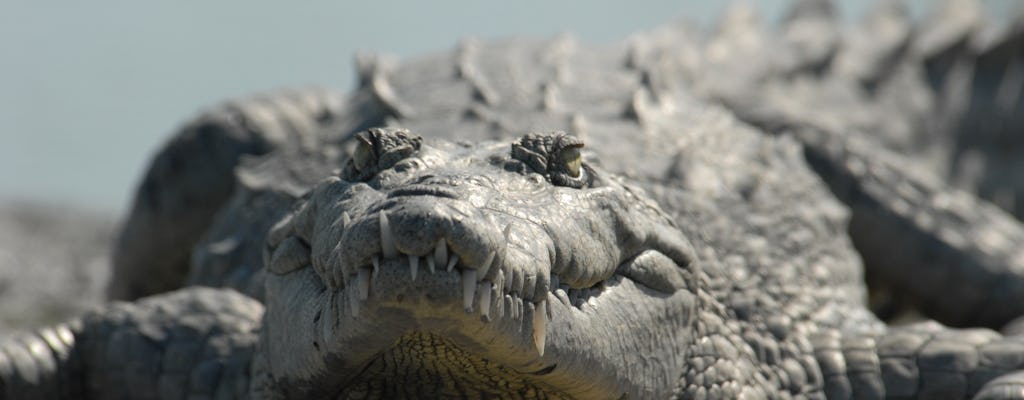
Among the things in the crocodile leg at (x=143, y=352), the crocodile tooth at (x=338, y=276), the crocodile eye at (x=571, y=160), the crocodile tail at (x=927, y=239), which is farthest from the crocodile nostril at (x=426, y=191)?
the crocodile tail at (x=927, y=239)

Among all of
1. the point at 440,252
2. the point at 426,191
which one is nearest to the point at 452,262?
the point at 440,252

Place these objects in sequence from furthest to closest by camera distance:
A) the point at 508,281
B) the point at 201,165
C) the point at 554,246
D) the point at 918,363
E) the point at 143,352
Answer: the point at 201,165, the point at 143,352, the point at 918,363, the point at 554,246, the point at 508,281

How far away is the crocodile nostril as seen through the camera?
291 cm

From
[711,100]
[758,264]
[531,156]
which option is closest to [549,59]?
[711,100]

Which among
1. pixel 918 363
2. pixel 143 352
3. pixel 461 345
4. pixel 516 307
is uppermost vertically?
pixel 516 307

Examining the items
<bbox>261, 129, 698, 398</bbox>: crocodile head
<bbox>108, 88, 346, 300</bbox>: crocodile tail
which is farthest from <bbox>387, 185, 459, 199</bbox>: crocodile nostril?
<bbox>108, 88, 346, 300</bbox>: crocodile tail

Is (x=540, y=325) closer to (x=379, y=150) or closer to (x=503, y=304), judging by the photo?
(x=503, y=304)

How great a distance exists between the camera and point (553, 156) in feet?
11.3

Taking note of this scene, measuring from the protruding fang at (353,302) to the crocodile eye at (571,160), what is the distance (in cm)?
82

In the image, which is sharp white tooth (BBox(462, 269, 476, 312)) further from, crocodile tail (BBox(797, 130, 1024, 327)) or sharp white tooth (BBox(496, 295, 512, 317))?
crocodile tail (BBox(797, 130, 1024, 327))

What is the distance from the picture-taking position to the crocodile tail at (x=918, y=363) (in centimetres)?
410

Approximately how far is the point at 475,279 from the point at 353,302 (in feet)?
0.89

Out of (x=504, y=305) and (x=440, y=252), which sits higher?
(x=440, y=252)

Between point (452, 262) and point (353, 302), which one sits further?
point (353, 302)
